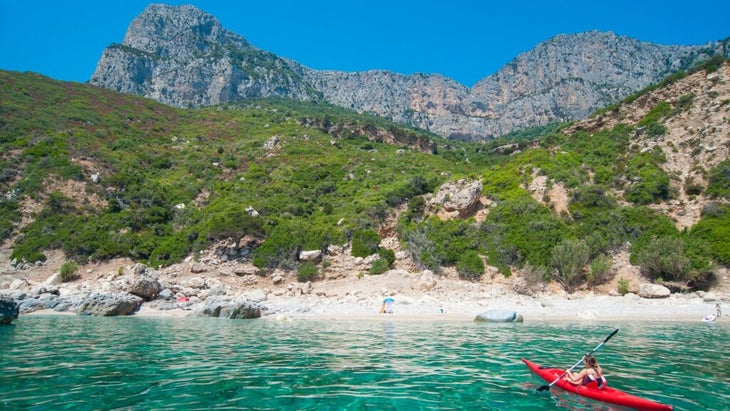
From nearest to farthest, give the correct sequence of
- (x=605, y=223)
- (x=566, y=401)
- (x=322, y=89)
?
1. (x=566, y=401)
2. (x=605, y=223)
3. (x=322, y=89)

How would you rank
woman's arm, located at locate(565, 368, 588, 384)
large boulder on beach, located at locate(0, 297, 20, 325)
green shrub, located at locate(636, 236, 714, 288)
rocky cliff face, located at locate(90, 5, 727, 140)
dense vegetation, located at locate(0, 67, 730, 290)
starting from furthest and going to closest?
rocky cliff face, located at locate(90, 5, 727, 140), dense vegetation, located at locate(0, 67, 730, 290), green shrub, located at locate(636, 236, 714, 288), large boulder on beach, located at locate(0, 297, 20, 325), woman's arm, located at locate(565, 368, 588, 384)

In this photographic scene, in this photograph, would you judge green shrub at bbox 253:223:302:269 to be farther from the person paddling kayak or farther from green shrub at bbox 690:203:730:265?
green shrub at bbox 690:203:730:265

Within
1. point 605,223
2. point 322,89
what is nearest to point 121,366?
point 605,223

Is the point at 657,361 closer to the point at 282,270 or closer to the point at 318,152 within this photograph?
the point at 282,270

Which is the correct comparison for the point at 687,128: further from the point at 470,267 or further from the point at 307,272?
the point at 307,272

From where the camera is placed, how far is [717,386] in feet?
27.9

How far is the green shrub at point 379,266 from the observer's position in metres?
32.9

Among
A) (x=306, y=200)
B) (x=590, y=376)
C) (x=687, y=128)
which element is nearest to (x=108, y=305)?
(x=590, y=376)

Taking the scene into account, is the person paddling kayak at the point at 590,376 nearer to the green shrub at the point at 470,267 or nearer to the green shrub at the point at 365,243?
the green shrub at the point at 470,267

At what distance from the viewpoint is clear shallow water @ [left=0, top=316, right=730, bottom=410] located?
756cm

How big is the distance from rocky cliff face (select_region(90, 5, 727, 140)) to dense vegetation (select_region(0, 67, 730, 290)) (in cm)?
6256

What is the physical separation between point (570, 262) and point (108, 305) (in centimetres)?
3004

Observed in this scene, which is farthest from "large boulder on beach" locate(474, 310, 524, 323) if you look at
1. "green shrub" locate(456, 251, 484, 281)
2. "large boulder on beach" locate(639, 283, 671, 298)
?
"large boulder on beach" locate(639, 283, 671, 298)

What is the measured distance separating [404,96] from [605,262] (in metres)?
150
